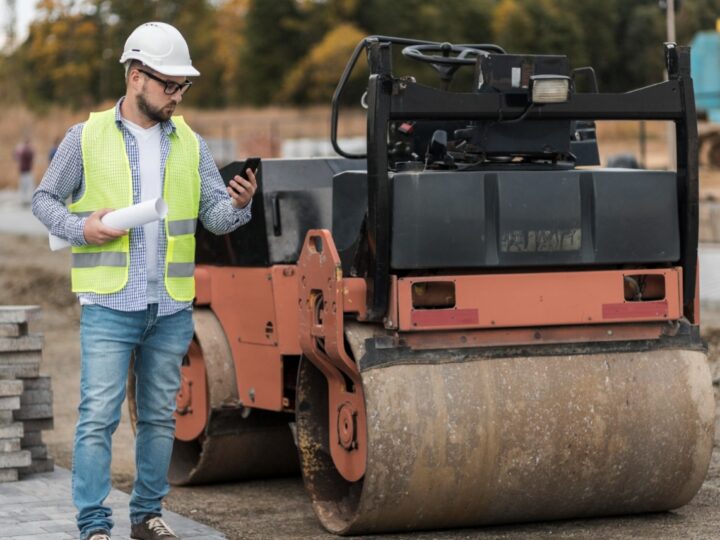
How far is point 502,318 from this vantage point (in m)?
6.08

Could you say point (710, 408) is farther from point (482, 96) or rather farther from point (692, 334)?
point (482, 96)

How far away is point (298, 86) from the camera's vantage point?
7238cm

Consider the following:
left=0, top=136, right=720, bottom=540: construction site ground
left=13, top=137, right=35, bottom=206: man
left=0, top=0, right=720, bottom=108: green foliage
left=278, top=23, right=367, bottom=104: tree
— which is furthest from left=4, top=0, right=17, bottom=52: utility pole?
left=0, top=136, right=720, bottom=540: construction site ground

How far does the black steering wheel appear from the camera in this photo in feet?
21.8

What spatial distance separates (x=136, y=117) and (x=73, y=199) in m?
0.39

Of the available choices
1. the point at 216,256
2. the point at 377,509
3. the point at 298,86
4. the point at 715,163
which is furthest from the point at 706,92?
the point at 298,86

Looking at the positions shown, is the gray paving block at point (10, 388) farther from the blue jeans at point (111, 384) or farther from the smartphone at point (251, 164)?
the blue jeans at point (111, 384)

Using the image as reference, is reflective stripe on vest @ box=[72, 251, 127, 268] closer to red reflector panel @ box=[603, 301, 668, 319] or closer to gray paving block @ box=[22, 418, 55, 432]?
red reflector panel @ box=[603, 301, 668, 319]

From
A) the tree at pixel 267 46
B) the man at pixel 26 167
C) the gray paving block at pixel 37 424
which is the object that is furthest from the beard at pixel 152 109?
the tree at pixel 267 46

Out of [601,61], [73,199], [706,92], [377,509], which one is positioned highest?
[601,61]

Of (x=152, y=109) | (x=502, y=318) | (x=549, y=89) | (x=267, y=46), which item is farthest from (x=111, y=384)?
(x=267, y=46)

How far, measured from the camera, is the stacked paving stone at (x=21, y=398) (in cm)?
737

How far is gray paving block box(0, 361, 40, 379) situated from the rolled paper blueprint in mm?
2197

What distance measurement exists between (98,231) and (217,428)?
218cm
